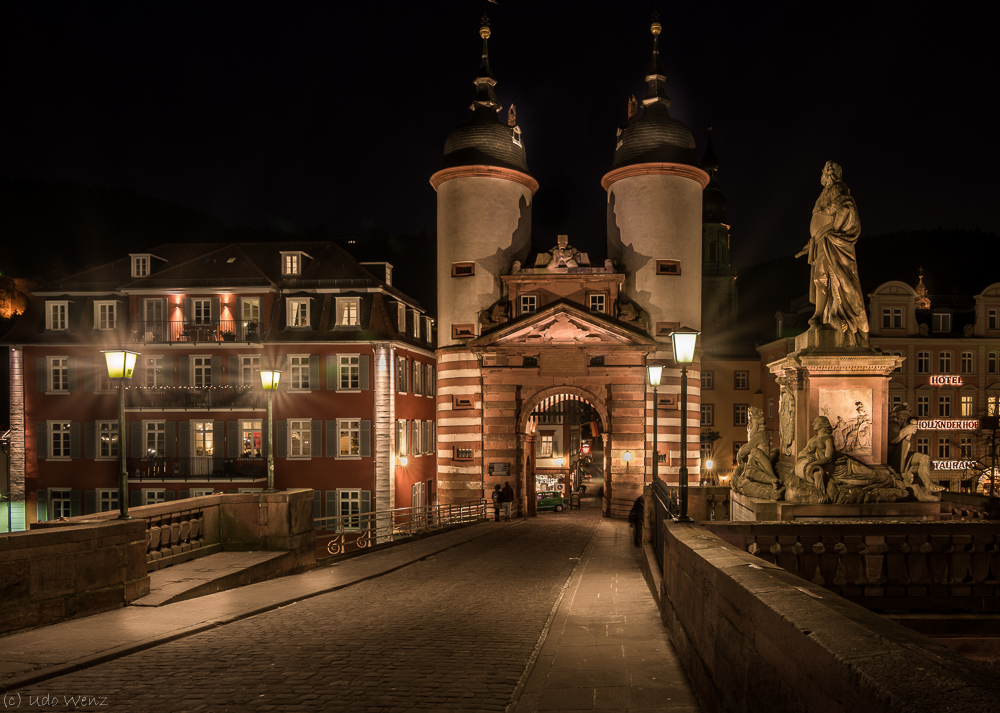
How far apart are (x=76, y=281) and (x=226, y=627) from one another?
101 feet

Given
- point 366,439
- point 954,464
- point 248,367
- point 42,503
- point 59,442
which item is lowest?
point 42,503

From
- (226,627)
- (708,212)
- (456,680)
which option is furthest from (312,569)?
(708,212)

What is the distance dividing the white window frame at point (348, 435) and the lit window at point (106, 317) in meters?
11.4

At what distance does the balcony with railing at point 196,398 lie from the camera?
3108 centimetres

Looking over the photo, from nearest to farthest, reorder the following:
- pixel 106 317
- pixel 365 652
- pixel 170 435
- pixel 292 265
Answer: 1. pixel 365 652
2. pixel 170 435
3. pixel 106 317
4. pixel 292 265

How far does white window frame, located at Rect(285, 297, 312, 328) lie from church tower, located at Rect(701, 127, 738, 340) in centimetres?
4050

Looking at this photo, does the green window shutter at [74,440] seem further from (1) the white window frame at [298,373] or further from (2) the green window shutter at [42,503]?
(1) the white window frame at [298,373]

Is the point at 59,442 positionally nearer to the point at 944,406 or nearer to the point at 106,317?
the point at 106,317

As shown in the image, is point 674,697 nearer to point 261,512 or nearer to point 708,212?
point 261,512

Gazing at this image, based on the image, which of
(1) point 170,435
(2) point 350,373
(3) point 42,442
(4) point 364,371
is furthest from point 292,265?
(3) point 42,442

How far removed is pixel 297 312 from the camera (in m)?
31.7

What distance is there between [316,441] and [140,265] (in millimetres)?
11629

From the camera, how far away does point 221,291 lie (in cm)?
3169

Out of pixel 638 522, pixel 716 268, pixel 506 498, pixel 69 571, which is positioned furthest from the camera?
pixel 716 268
